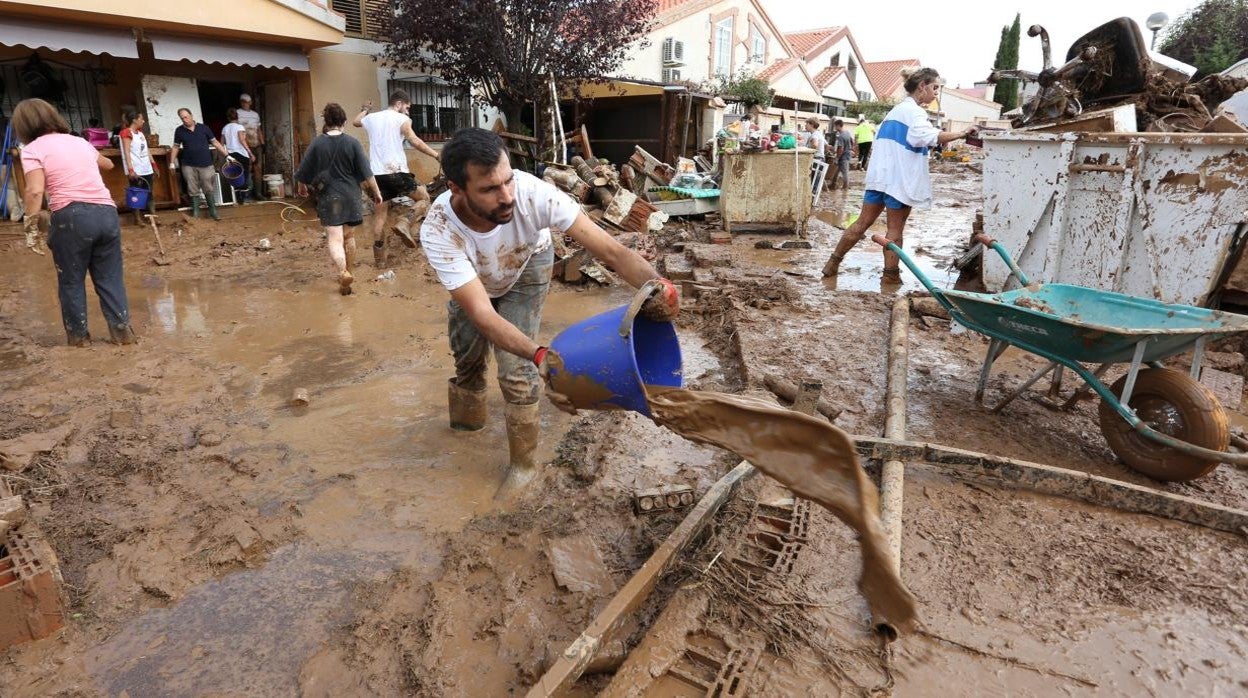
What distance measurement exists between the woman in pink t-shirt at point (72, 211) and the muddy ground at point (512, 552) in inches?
15.4

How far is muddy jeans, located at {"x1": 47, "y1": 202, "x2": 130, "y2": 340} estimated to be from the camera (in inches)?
192

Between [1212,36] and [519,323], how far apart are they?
27355 mm

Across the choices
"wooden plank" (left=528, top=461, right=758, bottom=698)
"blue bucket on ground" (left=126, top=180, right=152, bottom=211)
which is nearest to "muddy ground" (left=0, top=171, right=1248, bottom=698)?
"wooden plank" (left=528, top=461, right=758, bottom=698)

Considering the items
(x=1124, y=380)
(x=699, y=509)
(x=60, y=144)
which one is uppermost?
(x=60, y=144)

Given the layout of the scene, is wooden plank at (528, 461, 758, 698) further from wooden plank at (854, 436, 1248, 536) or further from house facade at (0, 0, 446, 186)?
house facade at (0, 0, 446, 186)

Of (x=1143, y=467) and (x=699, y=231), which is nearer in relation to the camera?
(x=1143, y=467)

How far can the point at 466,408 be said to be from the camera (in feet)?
12.6

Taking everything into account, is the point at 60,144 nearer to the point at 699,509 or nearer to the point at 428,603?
the point at 428,603

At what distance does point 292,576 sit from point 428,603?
60cm

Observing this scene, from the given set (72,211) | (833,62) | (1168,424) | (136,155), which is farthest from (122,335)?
(833,62)

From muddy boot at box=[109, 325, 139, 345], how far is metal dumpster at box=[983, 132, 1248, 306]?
7.17 m

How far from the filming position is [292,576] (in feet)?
8.84

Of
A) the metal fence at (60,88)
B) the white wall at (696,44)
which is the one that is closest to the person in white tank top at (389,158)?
the metal fence at (60,88)

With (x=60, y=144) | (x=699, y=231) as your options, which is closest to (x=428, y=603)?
(x=60, y=144)
